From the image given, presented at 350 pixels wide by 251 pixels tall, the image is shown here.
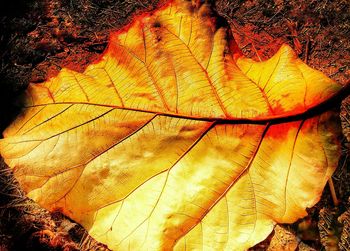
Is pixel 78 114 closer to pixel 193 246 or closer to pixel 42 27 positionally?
pixel 193 246

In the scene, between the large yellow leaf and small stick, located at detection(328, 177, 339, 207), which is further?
small stick, located at detection(328, 177, 339, 207)

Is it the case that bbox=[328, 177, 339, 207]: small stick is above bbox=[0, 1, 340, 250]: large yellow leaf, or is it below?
below

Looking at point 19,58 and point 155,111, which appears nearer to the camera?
point 155,111

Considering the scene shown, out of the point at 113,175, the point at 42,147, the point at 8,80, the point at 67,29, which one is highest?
the point at 67,29

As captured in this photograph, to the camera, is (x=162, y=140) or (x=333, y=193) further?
(x=333, y=193)

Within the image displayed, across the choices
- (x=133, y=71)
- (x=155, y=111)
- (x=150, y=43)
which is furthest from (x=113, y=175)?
(x=150, y=43)

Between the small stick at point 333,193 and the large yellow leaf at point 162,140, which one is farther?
the small stick at point 333,193

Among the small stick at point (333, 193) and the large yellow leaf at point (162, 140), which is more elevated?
the large yellow leaf at point (162, 140)

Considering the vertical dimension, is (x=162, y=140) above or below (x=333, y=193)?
above
